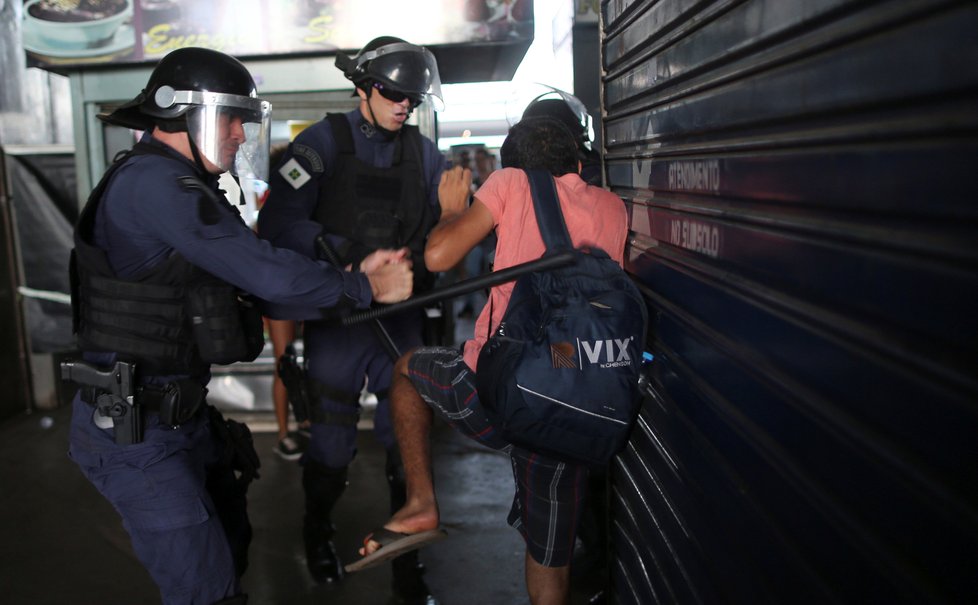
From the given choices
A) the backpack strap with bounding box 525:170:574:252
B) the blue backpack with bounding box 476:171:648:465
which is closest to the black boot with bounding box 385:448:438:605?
the blue backpack with bounding box 476:171:648:465

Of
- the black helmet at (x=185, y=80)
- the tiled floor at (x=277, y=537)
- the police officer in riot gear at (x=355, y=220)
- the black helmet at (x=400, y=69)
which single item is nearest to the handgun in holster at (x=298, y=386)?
the police officer in riot gear at (x=355, y=220)

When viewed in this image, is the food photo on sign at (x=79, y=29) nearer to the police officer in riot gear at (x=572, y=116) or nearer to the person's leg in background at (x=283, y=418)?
the person's leg in background at (x=283, y=418)

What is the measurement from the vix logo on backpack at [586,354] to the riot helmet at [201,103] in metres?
1.22

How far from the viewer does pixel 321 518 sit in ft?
11.6

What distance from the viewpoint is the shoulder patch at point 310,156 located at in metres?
3.32

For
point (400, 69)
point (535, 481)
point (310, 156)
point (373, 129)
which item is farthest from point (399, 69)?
point (535, 481)

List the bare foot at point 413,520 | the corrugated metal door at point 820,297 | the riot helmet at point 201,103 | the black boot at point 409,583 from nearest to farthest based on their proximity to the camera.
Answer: the corrugated metal door at point 820,297, the riot helmet at point 201,103, the bare foot at point 413,520, the black boot at point 409,583

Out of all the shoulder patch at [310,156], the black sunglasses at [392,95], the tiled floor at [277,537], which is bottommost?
the tiled floor at [277,537]

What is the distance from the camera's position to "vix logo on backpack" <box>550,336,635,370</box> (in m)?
2.04

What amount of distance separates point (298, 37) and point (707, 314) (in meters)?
4.18

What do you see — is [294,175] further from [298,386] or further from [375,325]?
[298,386]

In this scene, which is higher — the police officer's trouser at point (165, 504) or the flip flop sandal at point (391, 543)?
the police officer's trouser at point (165, 504)

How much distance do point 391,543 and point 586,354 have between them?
93 cm

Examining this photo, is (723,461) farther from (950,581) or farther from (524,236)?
(524,236)
